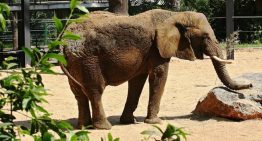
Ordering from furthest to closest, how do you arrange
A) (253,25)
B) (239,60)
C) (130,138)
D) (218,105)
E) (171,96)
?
(253,25) → (239,60) → (171,96) → (218,105) → (130,138)

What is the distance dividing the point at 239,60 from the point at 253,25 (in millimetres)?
8674

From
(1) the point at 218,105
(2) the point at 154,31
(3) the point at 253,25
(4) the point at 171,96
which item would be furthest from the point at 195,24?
(3) the point at 253,25

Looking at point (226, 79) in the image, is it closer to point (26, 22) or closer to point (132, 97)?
point (132, 97)

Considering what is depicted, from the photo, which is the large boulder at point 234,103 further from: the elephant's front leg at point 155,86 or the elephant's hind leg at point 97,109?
the elephant's hind leg at point 97,109

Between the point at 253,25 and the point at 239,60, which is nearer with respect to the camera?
the point at 239,60

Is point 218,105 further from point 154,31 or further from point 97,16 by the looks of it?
point 97,16

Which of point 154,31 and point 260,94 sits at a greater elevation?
point 154,31

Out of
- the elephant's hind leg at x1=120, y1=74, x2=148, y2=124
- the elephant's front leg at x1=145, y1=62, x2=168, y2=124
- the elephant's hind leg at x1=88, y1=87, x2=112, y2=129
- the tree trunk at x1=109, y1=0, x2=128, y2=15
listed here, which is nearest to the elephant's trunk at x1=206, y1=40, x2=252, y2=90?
the elephant's front leg at x1=145, y1=62, x2=168, y2=124

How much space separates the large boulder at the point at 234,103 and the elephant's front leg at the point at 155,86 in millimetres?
871

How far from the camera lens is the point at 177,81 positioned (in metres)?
14.0

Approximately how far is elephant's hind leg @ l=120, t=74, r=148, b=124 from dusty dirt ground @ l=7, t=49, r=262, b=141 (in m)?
0.15

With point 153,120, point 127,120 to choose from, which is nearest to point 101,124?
point 127,120

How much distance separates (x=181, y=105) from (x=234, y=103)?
2090 mm

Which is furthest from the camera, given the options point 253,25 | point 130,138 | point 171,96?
point 253,25
